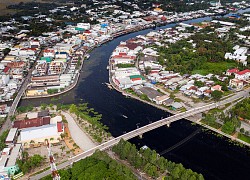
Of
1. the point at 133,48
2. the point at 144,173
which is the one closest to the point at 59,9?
the point at 133,48

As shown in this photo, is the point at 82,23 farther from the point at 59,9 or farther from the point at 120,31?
the point at 59,9

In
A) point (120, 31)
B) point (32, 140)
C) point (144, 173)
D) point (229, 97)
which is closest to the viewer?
point (144, 173)

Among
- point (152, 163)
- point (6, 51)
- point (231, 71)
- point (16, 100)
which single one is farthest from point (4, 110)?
point (231, 71)

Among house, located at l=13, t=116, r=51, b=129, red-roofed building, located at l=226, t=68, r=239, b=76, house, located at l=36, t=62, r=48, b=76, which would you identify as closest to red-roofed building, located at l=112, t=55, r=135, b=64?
house, located at l=36, t=62, r=48, b=76

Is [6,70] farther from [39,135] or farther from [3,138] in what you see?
[39,135]

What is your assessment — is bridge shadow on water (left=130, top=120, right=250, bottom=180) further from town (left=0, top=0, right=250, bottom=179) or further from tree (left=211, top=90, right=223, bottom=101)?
tree (left=211, top=90, right=223, bottom=101)

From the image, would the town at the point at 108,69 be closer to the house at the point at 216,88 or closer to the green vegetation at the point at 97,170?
the house at the point at 216,88
